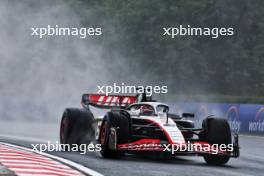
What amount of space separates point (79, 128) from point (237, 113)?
12.1 meters

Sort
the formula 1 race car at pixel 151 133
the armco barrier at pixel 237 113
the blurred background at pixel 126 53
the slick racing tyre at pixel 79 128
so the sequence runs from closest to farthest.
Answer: the formula 1 race car at pixel 151 133, the slick racing tyre at pixel 79 128, the armco barrier at pixel 237 113, the blurred background at pixel 126 53

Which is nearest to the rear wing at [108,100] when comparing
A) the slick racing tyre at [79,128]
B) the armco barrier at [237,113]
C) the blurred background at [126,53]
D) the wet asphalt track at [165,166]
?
the slick racing tyre at [79,128]

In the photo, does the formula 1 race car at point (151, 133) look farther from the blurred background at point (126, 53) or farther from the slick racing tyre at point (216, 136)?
the blurred background at point (126, 53)

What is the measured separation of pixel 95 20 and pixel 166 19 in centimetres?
445

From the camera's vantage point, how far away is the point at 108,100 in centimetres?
1689

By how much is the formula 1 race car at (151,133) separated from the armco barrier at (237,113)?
10295 millimetres

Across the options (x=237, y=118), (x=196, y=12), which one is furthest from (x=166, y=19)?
(x=237, y=118)

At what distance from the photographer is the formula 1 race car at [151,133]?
1366 cm

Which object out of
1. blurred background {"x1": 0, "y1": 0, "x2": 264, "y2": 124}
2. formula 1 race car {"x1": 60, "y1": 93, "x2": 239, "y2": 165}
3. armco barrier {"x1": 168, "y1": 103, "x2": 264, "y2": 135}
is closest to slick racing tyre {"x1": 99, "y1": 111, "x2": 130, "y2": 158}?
formula 1 race car {"x1": 60, "y1": 93, "x2": 239, "y2": 165}

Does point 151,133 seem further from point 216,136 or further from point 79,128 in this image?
point 79,128

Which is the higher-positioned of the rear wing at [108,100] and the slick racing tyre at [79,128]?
the rear wing at [108,100]

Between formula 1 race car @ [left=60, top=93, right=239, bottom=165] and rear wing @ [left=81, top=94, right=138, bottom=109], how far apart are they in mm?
1153

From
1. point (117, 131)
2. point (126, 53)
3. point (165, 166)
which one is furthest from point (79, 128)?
point (126, 53)

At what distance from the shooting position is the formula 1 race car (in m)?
13.7
